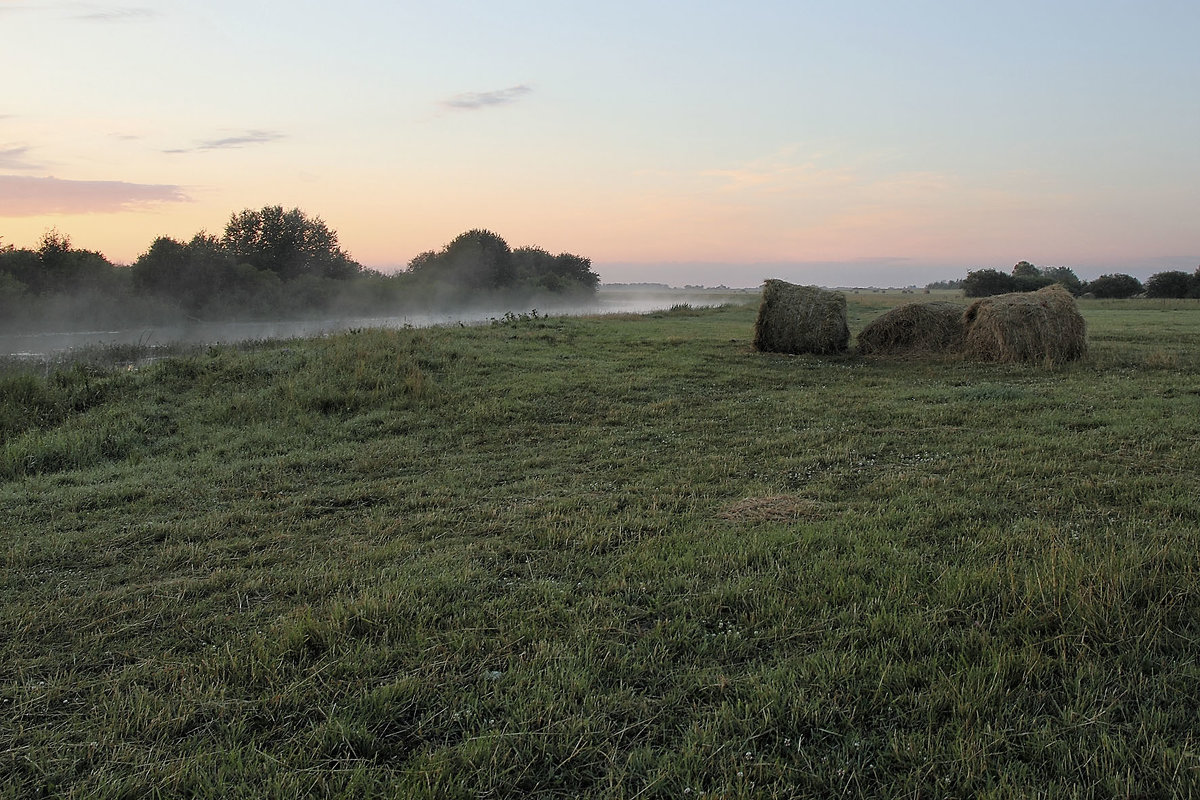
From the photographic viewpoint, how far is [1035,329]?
1562 cm

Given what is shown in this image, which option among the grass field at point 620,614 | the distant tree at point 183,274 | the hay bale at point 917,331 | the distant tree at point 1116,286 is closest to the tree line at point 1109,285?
the distant tree at point 1116,286

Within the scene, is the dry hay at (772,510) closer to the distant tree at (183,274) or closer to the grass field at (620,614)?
the grass field at (620,614)

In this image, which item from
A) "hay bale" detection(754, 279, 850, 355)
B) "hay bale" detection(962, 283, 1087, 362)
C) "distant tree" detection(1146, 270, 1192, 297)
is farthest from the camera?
"distant tree" detection(1146, 270, 1192, 297)

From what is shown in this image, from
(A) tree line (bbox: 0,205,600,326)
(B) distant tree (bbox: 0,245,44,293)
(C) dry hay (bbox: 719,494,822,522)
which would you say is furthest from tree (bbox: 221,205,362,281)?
(C) dry hay (bbox: 719,494,822,522)

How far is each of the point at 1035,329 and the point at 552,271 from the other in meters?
102

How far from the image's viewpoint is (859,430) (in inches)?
356

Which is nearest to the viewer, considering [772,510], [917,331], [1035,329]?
[772,510]

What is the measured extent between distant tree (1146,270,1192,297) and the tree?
238 feet

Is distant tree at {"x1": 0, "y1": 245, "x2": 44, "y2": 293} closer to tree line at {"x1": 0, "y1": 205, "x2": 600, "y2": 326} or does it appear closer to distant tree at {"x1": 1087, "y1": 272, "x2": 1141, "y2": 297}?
tree line at {"x1": 0, "y1": 205, "x2": 600, "y2": 326}

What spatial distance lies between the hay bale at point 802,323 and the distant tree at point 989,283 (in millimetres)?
45261

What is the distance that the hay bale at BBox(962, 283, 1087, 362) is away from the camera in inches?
611

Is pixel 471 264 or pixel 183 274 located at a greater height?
pixel 471 264

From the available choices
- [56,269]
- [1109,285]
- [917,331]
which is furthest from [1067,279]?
[56,269]

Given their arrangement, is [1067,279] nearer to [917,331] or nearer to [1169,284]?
[1169,284]
